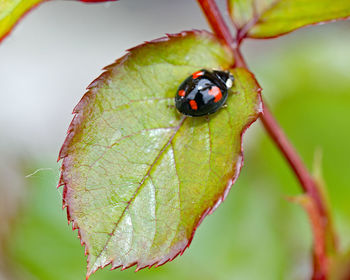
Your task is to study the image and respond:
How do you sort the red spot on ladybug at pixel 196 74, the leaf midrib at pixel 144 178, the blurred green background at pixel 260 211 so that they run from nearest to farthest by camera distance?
the leaf midrib at pixel 144 178, the red spot on ladybug at pixel 196 74, the blurred green background at pixel 260 211

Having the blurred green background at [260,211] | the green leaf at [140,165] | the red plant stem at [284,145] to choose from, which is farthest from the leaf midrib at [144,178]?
the blurred green background at [260,211]

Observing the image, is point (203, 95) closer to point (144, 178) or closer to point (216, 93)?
point (216, 93)

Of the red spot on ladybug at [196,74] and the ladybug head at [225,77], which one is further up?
the red spot on ladybug at [196,74]

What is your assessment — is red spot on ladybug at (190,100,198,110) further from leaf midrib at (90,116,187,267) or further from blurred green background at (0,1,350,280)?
blurred green background at (0,1,350,280)

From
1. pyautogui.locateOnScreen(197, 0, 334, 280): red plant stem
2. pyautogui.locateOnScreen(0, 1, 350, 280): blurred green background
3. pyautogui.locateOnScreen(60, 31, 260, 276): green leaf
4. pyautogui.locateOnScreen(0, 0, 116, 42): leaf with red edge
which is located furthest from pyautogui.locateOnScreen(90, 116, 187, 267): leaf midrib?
pyautogui.locateOnScreen(0, 1, 350, 280): blurred green background

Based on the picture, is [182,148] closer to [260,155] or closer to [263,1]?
[263,1]

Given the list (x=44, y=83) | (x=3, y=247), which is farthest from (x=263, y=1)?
(x=44, y=83)

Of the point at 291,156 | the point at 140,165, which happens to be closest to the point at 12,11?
the point at 140,165

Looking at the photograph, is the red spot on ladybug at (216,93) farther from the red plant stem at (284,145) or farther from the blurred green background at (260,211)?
the blurred green background at (260,211)
